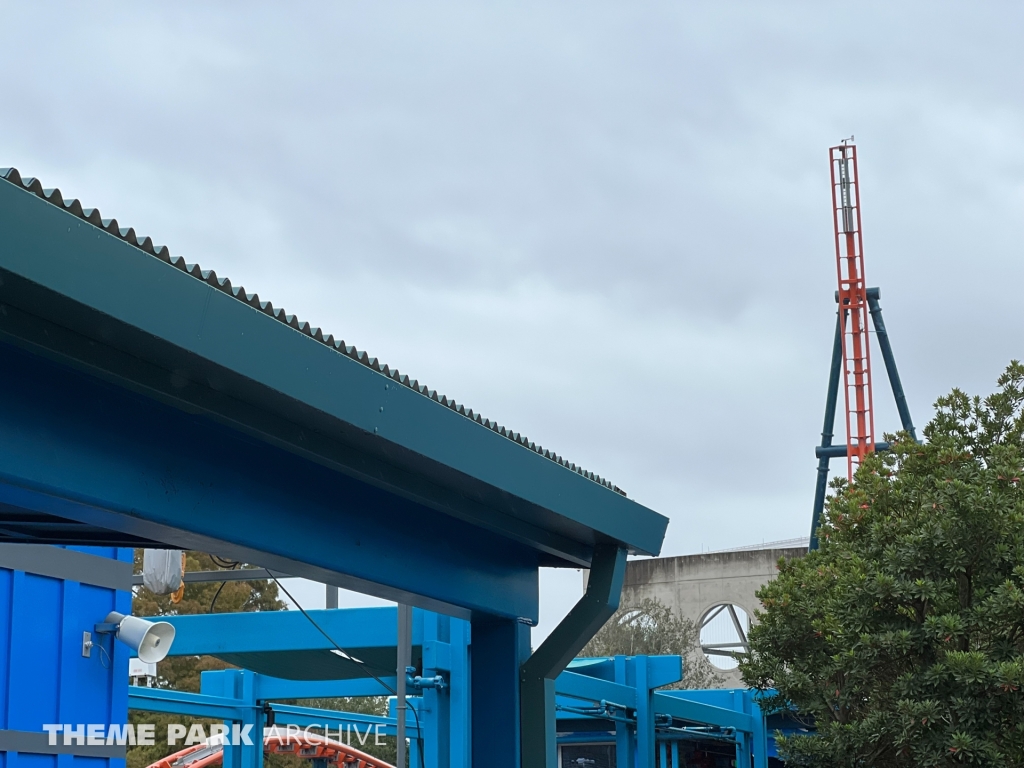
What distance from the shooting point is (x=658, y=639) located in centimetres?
3872

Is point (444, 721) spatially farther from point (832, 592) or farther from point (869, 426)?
point (869, 426)

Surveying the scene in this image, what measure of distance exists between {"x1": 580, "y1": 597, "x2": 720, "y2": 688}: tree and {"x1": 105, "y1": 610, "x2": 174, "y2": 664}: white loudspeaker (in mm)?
30044

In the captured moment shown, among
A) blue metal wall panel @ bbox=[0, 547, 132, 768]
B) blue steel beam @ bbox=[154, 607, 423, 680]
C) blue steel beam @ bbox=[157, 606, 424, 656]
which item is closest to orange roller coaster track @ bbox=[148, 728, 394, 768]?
blue steel beam @ bbox=[154, 607, 423, 680]

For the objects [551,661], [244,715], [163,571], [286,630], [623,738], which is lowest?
[623,738]

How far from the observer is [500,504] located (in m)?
7.03

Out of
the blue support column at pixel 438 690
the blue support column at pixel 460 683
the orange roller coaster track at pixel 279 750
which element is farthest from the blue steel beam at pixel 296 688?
the blue support column at pixel 460 683

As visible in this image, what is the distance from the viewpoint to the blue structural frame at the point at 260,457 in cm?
416

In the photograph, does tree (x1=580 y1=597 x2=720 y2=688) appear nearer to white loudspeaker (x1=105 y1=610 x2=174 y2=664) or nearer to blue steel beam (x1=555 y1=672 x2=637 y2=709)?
blue steel beam (x1=555 y1=672 x2=637 y2=709)

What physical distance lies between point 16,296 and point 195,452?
138 centimetres

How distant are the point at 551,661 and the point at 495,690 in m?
0.38

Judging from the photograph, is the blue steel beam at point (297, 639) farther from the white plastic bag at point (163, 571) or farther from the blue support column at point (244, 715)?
the white plastic bag at point (163, 571)

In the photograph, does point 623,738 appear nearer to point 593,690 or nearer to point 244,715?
point 593,690

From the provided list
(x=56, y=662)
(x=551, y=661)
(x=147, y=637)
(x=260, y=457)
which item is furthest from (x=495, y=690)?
(x=56, y=662)

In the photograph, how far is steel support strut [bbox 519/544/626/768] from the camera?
775cm
